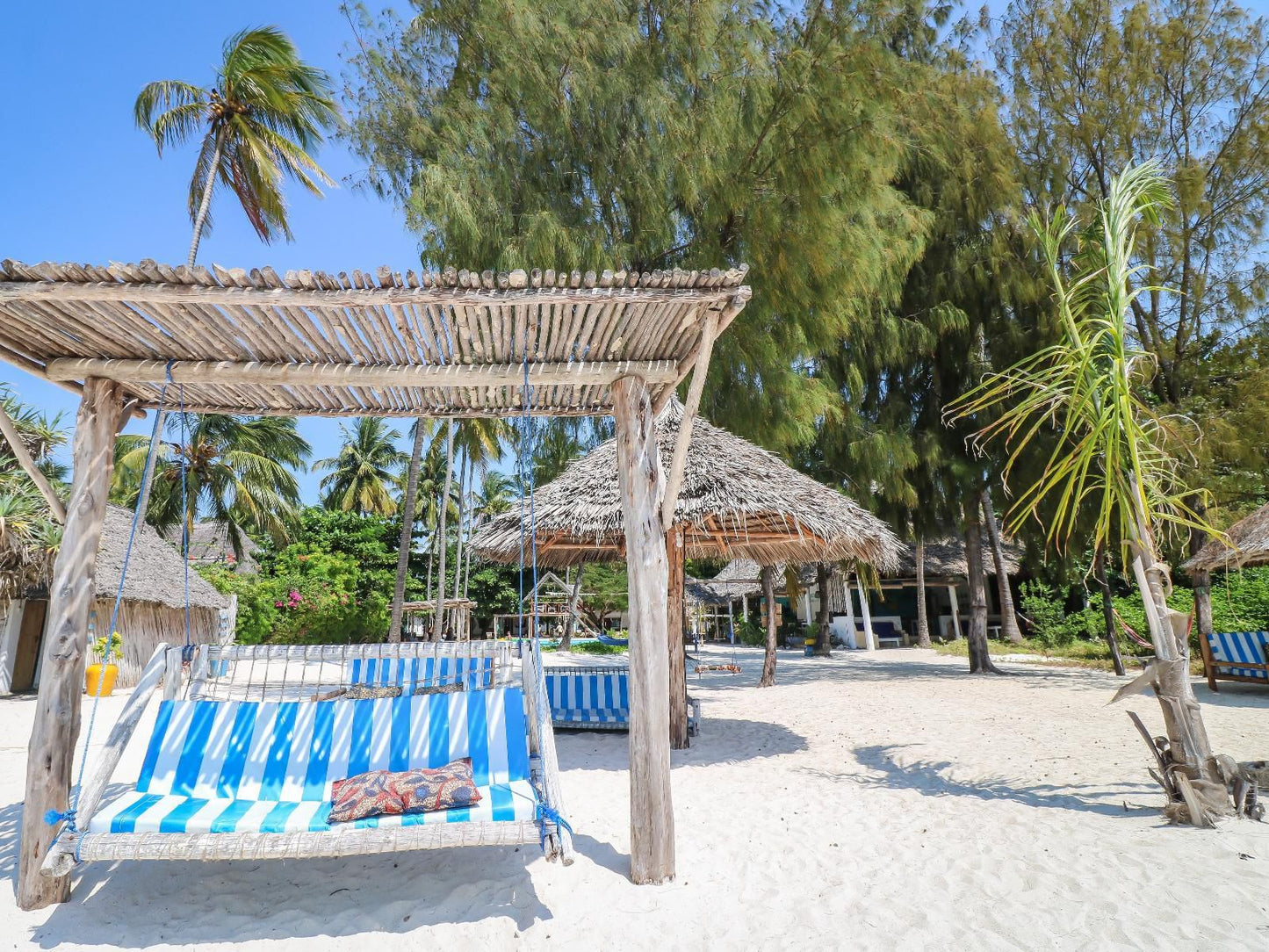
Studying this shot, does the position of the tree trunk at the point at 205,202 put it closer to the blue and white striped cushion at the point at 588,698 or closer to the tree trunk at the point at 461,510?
the tree trunk at the point at 461,510

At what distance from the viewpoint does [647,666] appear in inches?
130

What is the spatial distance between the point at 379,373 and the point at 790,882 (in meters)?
3.09

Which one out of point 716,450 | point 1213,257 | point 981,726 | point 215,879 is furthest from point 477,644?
point 1213,257

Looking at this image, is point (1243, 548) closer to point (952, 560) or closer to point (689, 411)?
point (689, 411)

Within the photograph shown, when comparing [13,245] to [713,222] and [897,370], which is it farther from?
[897,370]

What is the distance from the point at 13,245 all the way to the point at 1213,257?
1413cm

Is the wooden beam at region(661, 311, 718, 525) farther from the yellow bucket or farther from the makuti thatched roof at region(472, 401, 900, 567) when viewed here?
the yellow bucket

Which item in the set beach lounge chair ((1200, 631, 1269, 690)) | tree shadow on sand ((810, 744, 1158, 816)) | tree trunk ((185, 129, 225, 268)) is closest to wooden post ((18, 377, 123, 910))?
tree shadow on sand ((810, 744, 1158, 816))

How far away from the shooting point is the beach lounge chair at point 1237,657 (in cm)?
838

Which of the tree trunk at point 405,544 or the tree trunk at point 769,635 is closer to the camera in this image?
the tree trunk at point 769,635

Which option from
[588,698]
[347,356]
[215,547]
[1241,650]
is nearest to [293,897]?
[347,356]

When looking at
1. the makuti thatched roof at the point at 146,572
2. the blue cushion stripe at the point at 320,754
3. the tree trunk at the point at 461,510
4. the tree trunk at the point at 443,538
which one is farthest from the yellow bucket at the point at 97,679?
the blue cushion stripe at the point at 320,754

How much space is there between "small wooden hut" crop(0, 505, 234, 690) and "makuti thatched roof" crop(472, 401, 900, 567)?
281 inches

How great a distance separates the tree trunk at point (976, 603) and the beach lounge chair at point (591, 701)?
7392 mm
